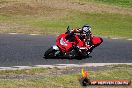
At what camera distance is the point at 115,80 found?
42.2 ft

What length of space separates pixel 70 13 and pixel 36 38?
13.1 meters

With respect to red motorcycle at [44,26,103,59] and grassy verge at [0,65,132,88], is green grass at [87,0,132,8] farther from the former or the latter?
grassy verge at [0,65,132,88]

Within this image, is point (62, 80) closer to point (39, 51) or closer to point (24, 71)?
point (24, 71)

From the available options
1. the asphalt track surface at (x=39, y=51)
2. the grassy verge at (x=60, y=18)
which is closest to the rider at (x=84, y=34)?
the asphalt track surface at (x=39, y=51)

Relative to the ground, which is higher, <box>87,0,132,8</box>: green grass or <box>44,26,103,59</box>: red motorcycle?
<box>44,26,103,59</box>: red motorcycle

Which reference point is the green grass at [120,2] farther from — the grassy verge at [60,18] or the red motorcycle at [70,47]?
the red motorcycle at [70,47]

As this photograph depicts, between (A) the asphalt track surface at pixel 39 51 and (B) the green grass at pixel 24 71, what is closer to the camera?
(B) the green grass at pixel 24 71

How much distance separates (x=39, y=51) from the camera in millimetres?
18578

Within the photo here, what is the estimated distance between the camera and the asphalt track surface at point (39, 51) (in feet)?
54.8

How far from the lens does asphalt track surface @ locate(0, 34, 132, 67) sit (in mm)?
16689

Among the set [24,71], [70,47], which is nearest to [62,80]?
[24,71]

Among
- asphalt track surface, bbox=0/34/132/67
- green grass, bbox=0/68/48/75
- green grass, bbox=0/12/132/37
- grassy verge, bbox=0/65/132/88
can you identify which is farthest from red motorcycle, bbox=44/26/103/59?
green grass, bbox=0/12/132/37

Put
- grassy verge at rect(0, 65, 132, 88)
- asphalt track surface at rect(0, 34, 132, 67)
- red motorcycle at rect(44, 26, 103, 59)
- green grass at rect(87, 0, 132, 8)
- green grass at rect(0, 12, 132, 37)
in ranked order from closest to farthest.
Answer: grassy verge at rect(0, 65, 132, 88)
asphalt track surface at rect(0, 34, 132, 67)
red motorcycle at rect(44, 26, 103, 59)
green grass at rect(0, 12, 132, 37)
green grass at rect(87, 0, 132, 8)

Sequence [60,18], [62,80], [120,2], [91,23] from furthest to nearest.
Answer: [120,2] < [60,18] < [91,23] < [62,80]
